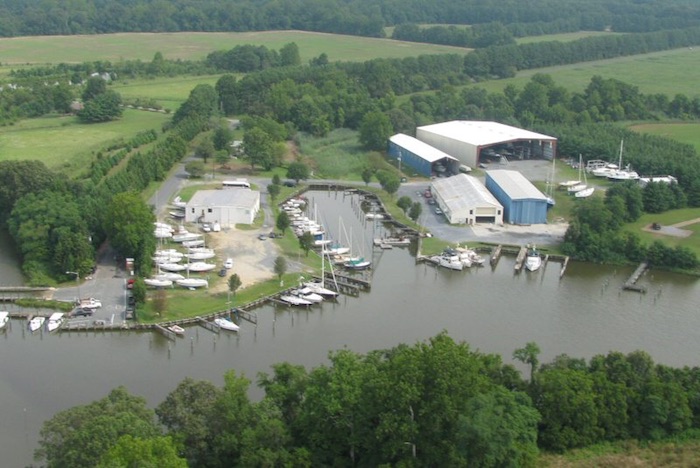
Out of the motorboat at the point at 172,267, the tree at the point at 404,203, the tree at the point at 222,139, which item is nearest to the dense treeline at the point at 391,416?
the motorboat at the point at 172,267

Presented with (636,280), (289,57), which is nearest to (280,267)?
(636,280)

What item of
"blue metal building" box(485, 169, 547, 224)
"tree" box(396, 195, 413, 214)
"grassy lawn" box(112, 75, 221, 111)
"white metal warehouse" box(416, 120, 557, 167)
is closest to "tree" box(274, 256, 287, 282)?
"tree" box(396, 195, 413, 214)

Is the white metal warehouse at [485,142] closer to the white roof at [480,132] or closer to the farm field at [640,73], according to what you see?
the white roof at [480,132]

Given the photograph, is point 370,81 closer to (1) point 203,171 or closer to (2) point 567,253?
(1) point 203,171

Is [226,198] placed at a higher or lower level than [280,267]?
higher

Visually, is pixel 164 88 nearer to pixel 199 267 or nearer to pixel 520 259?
pixel 199 267

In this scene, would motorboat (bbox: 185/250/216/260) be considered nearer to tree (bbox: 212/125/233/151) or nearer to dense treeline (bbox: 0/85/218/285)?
dense treeline (bbox: 0/85/218/285)
